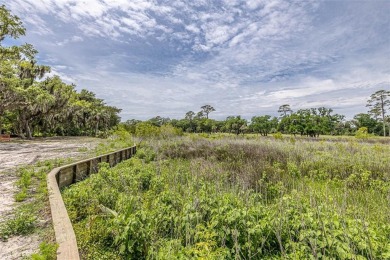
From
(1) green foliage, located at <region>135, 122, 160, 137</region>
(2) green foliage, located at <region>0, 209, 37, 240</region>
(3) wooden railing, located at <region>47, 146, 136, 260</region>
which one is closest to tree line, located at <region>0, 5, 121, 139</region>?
(1) green foliage, located at <region>135, 122, 160, 137</region>

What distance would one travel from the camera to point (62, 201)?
3797 mm

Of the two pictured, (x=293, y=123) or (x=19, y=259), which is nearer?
(x=19, y=259)

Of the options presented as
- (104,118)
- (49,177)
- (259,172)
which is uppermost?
(104,118)

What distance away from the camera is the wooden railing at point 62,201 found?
7.61ft

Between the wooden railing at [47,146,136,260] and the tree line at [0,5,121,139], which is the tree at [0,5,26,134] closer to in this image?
the tree line at [0,5,121,139]

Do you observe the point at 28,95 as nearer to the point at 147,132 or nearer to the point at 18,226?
the point at 147,132

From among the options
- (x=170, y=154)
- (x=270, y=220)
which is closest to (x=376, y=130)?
(x=170, y=154)

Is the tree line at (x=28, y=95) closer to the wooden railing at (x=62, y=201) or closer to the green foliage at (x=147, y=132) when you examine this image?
the green foliage at (x=147, y=132)

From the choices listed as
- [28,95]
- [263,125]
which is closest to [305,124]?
[263,125]

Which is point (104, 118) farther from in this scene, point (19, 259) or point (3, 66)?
point (19, 259)

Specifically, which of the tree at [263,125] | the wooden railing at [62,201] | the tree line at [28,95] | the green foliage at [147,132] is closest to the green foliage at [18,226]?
the wooden railing at [62,201]

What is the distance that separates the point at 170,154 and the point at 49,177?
8.84 meters

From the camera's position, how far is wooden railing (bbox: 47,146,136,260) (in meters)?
2.32

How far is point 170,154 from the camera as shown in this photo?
13.8 metres
